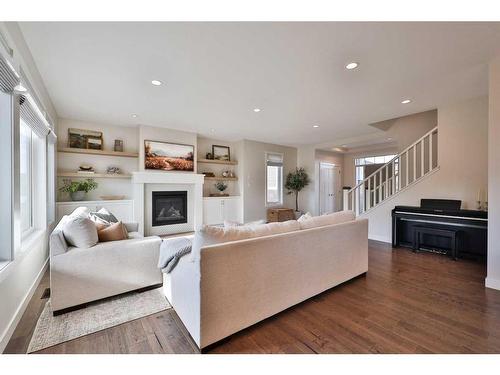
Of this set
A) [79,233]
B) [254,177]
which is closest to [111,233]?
[79,233]

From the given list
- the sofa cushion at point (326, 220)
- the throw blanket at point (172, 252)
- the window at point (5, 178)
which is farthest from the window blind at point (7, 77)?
the sofa cushion at point (326, 220)

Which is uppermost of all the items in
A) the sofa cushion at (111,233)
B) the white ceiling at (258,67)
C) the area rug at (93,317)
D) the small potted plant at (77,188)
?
the white ceiling at (258,67)

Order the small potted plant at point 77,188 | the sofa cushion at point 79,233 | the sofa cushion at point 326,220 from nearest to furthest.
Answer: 1. the sofa cushion at point 79,233
2. the sofa cushion at point 326,220
3. the small potted plant at point 77,188

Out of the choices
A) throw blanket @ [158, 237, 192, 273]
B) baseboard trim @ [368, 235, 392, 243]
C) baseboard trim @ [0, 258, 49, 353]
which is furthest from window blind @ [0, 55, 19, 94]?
baseboard trim @ [368, 235, 392, 243]

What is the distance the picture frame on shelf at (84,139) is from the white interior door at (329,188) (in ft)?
20.2

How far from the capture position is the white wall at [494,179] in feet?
7.95

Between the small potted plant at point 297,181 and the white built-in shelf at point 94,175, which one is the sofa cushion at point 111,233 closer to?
the white built-in shelf at point 94,175

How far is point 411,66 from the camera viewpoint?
2449 mm

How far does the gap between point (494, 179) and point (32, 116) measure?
5.20m

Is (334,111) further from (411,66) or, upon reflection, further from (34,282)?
(34,282)

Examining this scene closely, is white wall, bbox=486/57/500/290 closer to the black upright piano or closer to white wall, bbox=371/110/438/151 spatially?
the black upright piano

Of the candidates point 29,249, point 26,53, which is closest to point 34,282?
point 29,249

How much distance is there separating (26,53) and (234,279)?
284 cm

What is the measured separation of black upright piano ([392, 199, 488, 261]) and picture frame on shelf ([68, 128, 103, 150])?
20.1 feet
